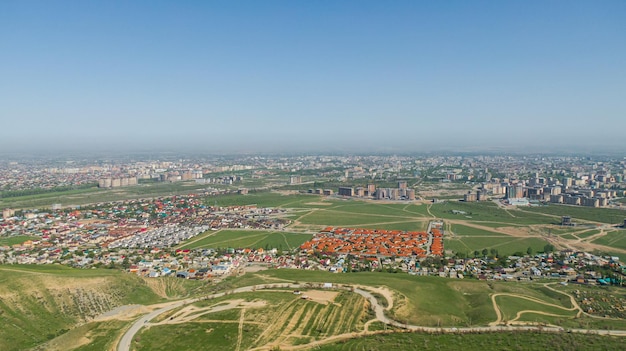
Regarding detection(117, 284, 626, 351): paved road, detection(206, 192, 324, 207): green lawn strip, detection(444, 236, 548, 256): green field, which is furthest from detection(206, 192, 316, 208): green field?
detection(117, 284, 626, 351): paved road

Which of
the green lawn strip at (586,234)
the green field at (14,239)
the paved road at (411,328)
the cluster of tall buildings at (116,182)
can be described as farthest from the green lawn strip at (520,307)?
the cluster of tall buildings at (116,182)

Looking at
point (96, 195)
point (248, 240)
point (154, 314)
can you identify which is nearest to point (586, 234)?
point (248, 240)

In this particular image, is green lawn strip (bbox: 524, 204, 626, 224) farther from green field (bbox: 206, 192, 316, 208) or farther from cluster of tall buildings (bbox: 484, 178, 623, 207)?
green field (bbox: 206, 192, 316, 208)

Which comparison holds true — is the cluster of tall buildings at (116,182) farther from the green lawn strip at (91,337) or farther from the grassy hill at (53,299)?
the green lawn strip at (91,337)

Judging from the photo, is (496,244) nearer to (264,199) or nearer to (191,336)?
(191,336)

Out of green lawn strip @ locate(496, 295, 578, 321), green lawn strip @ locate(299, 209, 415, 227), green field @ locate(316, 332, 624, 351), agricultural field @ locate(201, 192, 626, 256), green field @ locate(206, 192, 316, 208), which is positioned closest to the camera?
green field @ locate(316, 332, 624, 351)
